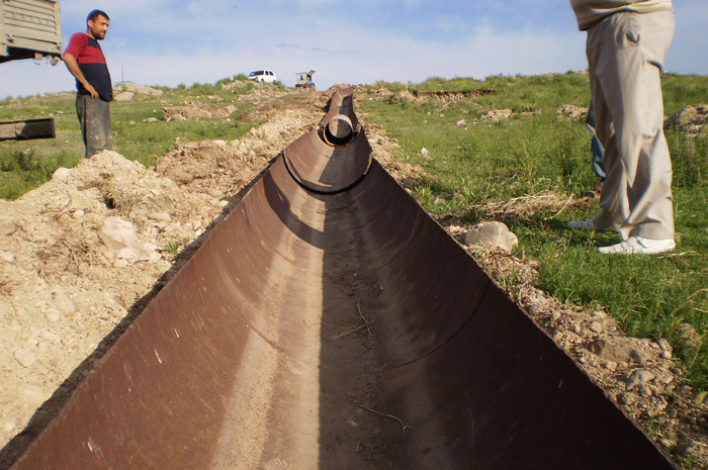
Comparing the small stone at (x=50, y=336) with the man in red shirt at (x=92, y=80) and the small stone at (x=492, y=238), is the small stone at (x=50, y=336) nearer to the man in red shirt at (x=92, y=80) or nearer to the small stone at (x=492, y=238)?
the small stone at (x=492, y=238)

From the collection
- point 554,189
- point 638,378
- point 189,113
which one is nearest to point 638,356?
point 638,378

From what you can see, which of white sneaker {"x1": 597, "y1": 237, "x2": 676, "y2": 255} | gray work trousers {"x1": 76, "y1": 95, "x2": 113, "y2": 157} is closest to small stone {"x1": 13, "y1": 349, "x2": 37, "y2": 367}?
white sneaker {"x1": 597, "y1": 237, "x2": 676, "y2": 255}

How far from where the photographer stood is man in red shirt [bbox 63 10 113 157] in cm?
563

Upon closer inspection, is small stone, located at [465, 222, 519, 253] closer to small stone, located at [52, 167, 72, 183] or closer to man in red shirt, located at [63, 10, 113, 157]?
small stone, located at [52, 167, 72, 183]

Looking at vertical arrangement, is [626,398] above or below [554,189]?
below

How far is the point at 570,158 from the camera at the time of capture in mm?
6129

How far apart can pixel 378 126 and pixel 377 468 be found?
444 inches

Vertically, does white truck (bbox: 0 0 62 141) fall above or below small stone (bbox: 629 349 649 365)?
above

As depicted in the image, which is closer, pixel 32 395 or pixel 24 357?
pixel 32 395

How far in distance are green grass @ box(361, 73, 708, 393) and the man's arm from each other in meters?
4.03

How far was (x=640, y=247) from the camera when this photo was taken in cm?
325

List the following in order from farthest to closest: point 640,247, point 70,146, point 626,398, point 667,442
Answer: point 70,146
point 640,247
point 626,398
point 667,442

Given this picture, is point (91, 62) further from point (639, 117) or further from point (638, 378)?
point (638, 378)

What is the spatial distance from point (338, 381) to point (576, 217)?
2.93 m
